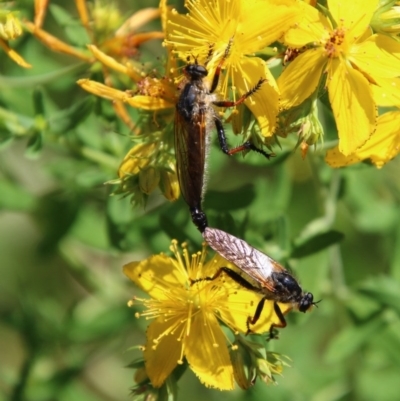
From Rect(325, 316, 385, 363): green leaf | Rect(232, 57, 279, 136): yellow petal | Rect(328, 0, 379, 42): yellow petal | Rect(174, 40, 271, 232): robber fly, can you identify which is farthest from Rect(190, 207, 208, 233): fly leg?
Rect(325, 316, 385, 363): green leaf

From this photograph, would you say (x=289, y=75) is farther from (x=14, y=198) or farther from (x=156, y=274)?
(x=14, y=198)

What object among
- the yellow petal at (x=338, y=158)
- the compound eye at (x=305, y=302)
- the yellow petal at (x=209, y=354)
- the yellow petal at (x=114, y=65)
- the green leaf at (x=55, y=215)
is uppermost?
the yellow petal at (x=114, y=65)

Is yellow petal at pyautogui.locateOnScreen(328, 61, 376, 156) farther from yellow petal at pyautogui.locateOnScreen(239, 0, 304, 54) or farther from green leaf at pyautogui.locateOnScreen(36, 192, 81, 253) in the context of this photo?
green leaf at pyautogui.locateOnScreen(36, 192, 81, 253)

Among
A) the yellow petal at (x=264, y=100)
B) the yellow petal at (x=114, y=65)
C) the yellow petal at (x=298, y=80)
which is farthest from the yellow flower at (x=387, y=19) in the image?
the yellow petal at (x=114, y=65)

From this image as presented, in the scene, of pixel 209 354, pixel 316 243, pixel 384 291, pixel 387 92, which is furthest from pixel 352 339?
pixel 387 92

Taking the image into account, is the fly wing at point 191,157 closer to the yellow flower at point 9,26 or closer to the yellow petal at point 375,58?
the yellow petal at point 375,58

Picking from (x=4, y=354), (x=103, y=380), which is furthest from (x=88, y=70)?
(x=4, y=354)

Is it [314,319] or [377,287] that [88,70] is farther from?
[314,319]
